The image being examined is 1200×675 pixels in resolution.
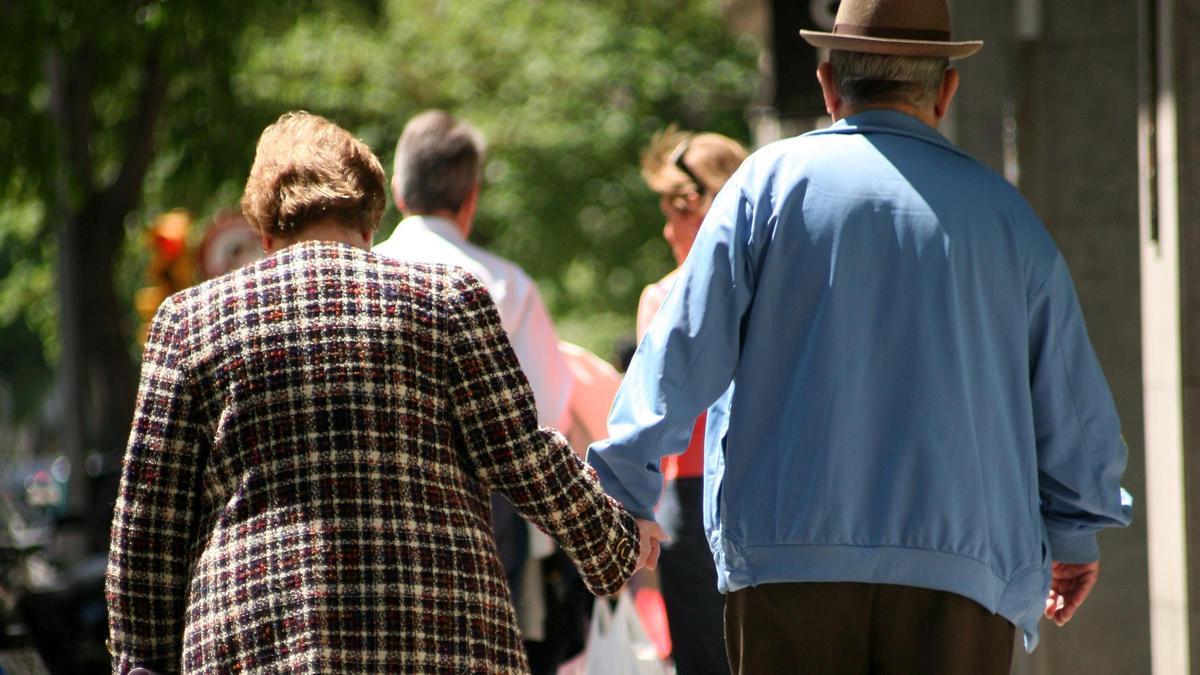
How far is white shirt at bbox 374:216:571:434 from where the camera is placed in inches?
211

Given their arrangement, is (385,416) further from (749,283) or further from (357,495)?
(749,283)

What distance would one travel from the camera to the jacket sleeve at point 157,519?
9.90ft

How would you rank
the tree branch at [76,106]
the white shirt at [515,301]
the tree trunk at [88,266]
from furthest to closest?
the tree trunk at [88,266] → the tree branch at [76,106] → the white shirt at [515,301]

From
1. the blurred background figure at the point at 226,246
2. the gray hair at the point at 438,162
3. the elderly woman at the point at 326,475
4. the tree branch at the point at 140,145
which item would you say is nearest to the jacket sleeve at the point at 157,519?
the elderly woman at the point at 326,475

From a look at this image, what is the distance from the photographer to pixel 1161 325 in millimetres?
5246

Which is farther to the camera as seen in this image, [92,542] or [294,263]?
[92,542]

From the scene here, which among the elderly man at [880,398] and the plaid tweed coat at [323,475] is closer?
the plaid tweed coat at [323,475]

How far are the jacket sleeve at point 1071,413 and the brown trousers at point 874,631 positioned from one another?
0.32 m

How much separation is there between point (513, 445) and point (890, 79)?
3.38 ft

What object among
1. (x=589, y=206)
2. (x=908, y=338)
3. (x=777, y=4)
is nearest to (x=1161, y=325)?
(x=908, y=338)

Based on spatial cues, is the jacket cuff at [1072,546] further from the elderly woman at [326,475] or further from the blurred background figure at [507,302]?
the blurred background figure at [507,302]

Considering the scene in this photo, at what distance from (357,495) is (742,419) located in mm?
755

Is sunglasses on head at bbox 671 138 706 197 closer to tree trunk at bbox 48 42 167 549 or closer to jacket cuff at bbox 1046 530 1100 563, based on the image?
jacket cuff at bbox 1046 530 1100 563

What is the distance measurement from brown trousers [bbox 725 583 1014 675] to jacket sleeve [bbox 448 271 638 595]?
0.34 meters
